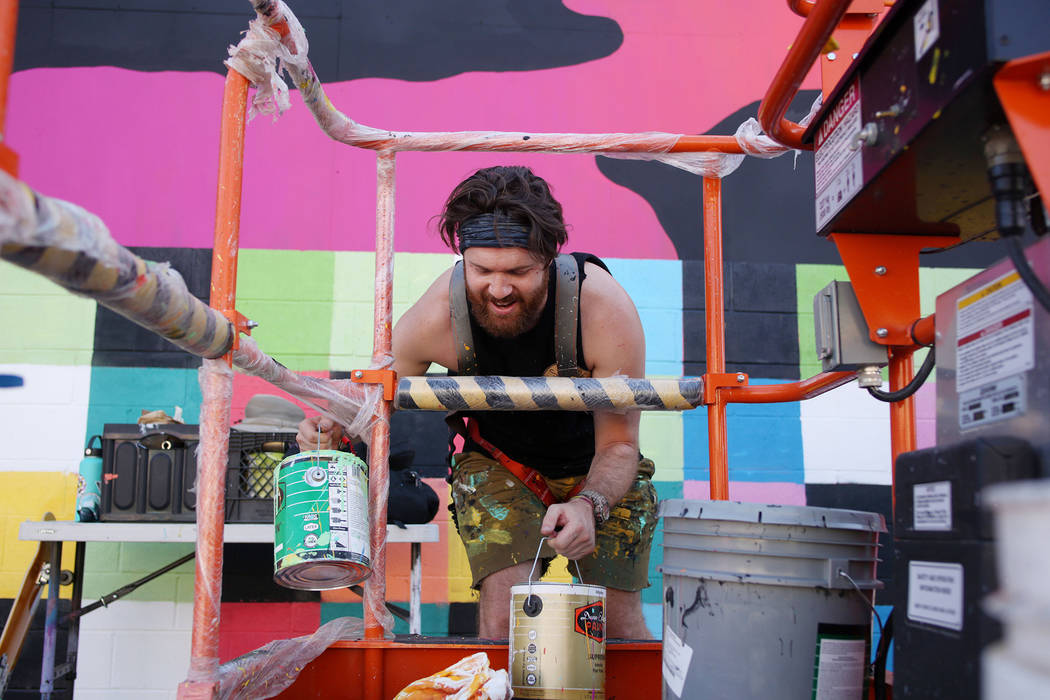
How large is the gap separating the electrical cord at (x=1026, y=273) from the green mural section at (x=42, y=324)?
11.3ft

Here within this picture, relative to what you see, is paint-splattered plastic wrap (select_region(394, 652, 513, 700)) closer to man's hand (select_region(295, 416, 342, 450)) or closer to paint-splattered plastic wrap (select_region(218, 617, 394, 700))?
paint-splattered plastic wrap (select_region(218, 617, 394, 700))

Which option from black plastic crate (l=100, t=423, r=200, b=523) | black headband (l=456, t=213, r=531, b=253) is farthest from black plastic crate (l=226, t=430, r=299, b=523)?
black headband (l=456, t=213, r=531, b=253)

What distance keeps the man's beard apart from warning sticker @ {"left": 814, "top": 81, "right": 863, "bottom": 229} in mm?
870

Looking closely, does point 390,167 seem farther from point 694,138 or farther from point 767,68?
point 767,68

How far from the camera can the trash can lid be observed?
119 centimetres

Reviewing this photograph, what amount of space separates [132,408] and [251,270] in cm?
73

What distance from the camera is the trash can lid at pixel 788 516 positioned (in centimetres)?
119

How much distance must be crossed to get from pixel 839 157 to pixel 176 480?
7.80 feet

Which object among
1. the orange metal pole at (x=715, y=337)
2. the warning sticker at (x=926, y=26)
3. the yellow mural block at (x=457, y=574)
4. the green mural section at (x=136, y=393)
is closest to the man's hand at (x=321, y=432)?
the orange metal pole at (x=715, y=337)

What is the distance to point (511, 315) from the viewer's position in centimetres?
212

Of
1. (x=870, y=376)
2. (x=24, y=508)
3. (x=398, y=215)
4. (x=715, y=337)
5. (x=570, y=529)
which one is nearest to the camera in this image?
(x=870, y=376)

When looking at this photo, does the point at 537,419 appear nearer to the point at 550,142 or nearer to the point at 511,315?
the point at 511,315

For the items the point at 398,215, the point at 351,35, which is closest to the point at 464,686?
the point at 398,215

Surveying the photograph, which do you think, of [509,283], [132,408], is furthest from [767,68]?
[132,408]
